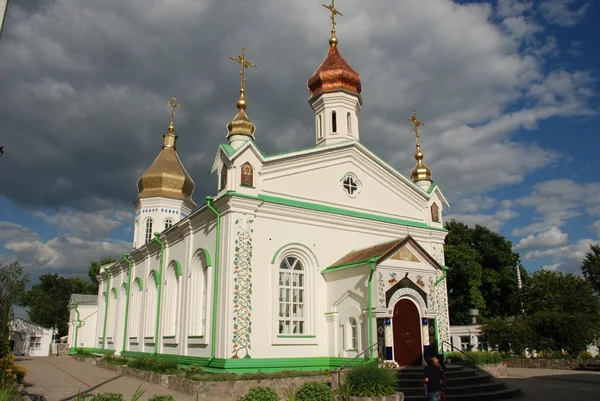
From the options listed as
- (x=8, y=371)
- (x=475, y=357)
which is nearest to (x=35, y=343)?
(x=8, y=371)

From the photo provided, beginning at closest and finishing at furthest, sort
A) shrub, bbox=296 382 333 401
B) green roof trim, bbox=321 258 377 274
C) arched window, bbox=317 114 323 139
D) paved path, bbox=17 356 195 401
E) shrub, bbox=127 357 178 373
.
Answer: shrub, bbox=296 382 333 401 → paved path, bbox=17 356 195 401 → green roof trim, bbox=321 258 377 274 → shrub, bbox=127 357 178 373 → arched window, bbox=317 114 323 139

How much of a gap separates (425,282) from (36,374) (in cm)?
1669

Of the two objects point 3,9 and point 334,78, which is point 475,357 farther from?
point 3,9

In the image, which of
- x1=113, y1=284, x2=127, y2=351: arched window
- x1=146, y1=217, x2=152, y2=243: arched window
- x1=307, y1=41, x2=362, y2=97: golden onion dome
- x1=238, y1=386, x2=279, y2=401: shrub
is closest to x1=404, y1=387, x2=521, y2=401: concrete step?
x1=238, y1=386, x2=279, y2=401: shrub

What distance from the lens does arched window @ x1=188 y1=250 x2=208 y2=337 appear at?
55.1ft

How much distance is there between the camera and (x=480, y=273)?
1462 inches

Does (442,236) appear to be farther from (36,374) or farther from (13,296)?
(13,296)

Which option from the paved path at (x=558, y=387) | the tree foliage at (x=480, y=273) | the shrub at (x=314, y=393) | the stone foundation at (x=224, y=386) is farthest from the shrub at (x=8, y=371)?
the tree foliage at (x=480, y=273)

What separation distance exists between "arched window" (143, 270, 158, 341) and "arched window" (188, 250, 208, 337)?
209 inches

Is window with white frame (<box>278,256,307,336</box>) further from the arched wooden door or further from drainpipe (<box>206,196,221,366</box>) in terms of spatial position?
the arched wooden door

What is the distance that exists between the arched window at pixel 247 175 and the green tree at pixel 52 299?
147 feet

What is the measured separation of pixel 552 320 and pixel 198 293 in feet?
63.7

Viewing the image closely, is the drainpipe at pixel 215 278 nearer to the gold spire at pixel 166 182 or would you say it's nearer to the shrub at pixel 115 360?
the shrub at pixel 115 360

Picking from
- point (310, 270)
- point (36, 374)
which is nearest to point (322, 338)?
point (310, 270)
